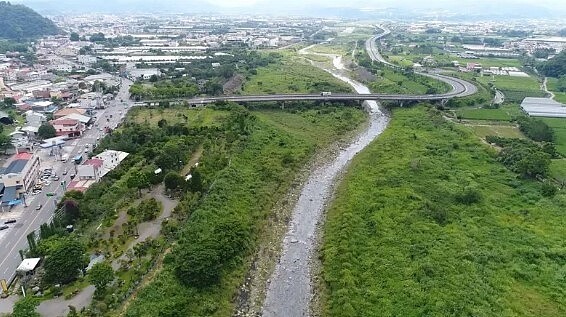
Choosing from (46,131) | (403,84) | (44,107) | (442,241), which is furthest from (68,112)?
(403,84)

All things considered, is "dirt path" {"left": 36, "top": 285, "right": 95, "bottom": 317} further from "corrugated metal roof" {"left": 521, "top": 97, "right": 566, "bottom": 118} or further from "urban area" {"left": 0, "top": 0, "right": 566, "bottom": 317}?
"corrugated metal roof" {"left": 521, "top": 97, "right": 566, "bottom": 118}

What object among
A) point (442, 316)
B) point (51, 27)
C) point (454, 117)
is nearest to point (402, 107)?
point (454, 117)

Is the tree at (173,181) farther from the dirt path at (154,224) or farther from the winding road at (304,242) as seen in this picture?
the winding road at (304,242)

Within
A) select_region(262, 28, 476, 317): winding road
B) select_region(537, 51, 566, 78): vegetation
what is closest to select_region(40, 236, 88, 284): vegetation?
select_region(262, 28, 476, 317): winding road

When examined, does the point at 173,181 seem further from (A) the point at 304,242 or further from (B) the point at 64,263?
(A) the point at 304,242

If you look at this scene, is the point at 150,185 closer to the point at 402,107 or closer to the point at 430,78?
the point at 402,107

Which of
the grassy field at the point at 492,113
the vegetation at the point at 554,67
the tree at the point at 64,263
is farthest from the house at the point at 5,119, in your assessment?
the vegetation at the point at 554,67
